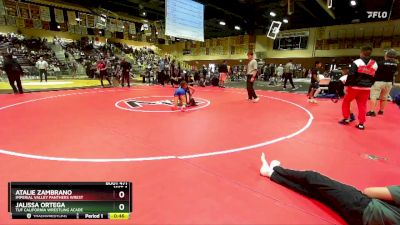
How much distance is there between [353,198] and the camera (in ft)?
6.98

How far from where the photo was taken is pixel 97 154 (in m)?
3.57

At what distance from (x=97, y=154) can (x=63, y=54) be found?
85.6 ft

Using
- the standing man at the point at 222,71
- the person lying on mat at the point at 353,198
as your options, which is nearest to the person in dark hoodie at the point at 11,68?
the standing man at the point at 222,71

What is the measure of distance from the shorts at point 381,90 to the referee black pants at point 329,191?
567 centimetres

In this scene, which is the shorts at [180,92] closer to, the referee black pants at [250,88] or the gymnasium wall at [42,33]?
the referee black pants at [250,88]

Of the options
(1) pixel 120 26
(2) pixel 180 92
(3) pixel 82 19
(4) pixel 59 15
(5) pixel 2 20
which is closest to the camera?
(2) pixel 180 92

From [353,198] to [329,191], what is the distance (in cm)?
21

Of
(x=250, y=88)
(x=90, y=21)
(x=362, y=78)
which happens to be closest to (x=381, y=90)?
(x=362, y=78)

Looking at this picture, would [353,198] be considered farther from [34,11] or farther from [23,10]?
[34,11]

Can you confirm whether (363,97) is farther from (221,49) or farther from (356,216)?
(221,49)

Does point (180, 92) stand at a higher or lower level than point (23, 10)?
lower

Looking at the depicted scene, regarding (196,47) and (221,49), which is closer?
(221,49)

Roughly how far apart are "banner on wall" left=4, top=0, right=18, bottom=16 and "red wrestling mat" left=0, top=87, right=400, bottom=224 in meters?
15.2

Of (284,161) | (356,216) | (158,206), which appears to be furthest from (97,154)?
(356,216)
